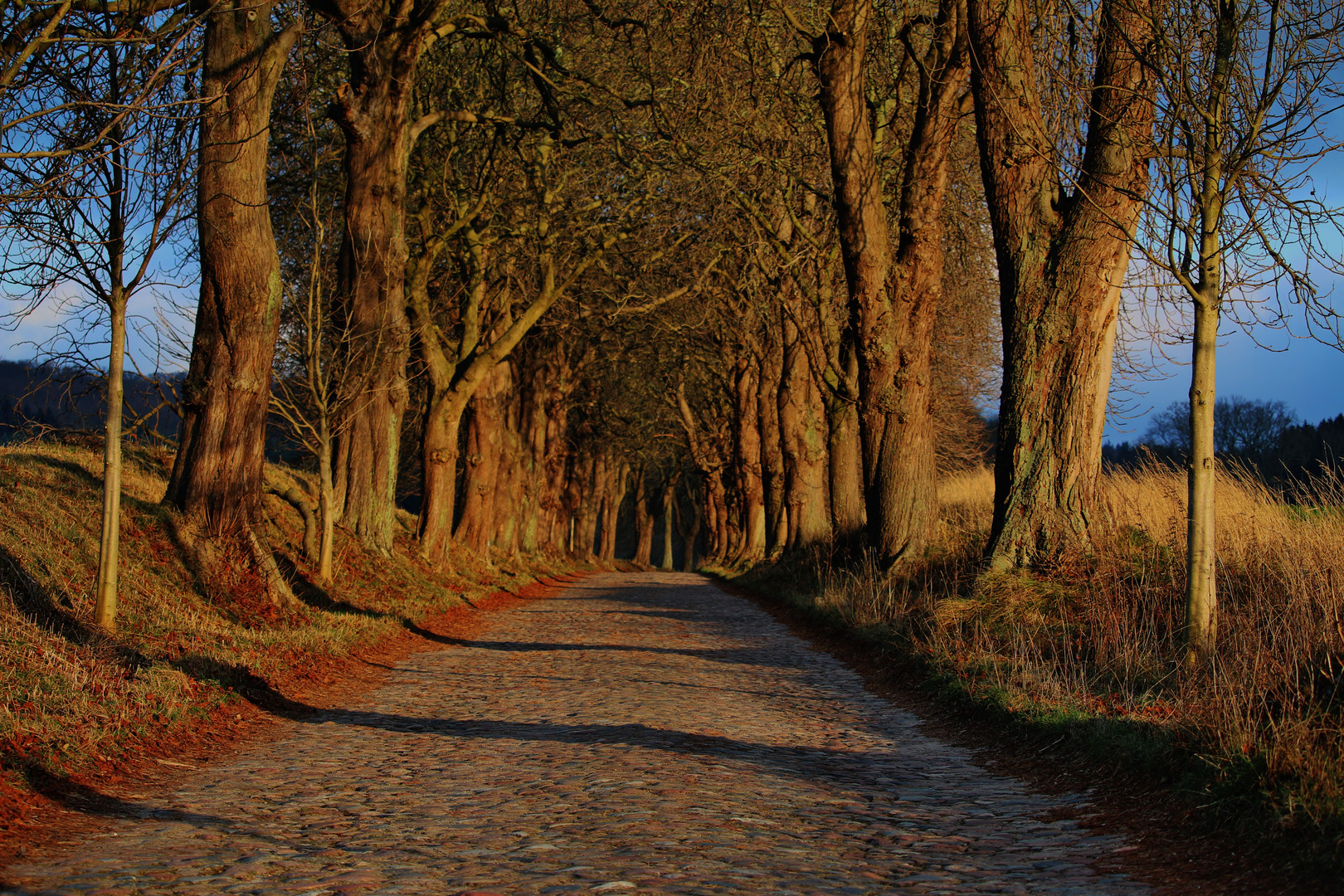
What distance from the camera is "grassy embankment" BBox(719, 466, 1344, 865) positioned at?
4742 mm

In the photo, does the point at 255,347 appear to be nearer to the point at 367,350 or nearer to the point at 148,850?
the point at 367,350

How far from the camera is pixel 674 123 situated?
1788cm

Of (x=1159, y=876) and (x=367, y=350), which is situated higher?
(x=367, y=350)

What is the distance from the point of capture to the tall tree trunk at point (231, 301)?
36.3 feet

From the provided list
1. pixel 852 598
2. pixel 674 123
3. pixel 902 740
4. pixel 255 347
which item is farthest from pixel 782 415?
pixel 902 740

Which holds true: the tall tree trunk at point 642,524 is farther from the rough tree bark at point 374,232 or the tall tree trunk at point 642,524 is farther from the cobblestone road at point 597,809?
the cobblestone road at point 597,809

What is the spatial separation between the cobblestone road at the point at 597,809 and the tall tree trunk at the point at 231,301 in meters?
3.29

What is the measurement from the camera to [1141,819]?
5.12 m

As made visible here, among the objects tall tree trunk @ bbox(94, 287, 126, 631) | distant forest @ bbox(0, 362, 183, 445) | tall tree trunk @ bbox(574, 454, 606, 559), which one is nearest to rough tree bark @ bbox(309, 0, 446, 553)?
distant forest @ bbox(0, 362, 183, 445)

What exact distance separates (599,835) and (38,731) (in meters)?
3.30

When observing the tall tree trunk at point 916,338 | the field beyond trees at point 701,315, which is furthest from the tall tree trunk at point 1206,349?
the tall tree trunk at point 916,338

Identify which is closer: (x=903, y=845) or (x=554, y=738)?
(x=903, y=845)

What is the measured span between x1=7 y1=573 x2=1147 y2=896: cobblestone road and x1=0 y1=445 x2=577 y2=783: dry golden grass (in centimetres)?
78

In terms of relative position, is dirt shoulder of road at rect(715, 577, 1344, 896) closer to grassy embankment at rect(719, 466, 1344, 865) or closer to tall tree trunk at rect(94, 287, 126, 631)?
grassy embankment at rect(719, 466, 1344, 865)
